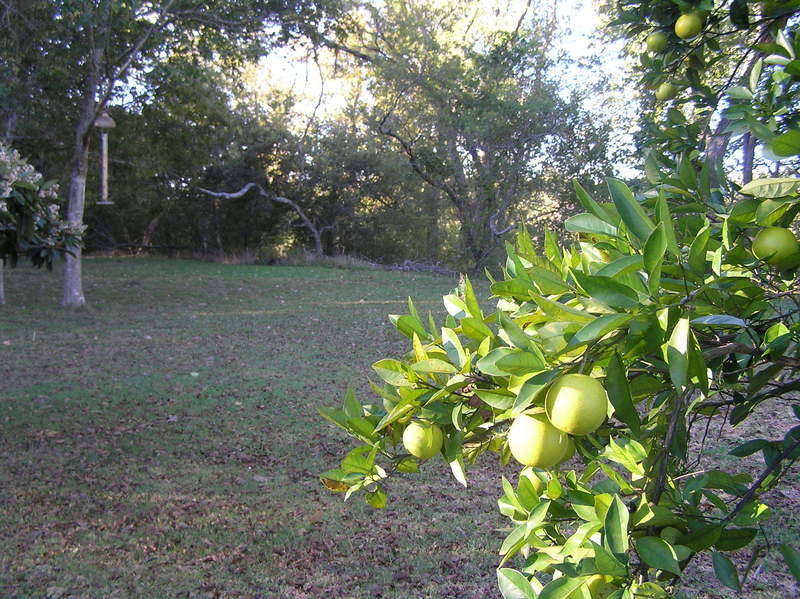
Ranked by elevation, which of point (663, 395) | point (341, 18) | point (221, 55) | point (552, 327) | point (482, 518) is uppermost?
point (341, 18)

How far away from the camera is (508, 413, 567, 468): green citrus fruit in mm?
823

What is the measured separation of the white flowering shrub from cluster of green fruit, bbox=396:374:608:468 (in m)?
3.12

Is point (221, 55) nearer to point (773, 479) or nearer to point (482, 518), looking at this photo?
point (482, 518)

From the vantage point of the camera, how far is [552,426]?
826 mm

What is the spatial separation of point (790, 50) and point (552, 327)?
0.68 meters

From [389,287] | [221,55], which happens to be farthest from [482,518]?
[389,287]

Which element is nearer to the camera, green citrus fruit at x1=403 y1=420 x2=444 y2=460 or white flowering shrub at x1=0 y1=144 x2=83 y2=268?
green citrus fruit at x1=403 y1=420 x2=444 y2=460

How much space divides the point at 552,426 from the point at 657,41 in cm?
151

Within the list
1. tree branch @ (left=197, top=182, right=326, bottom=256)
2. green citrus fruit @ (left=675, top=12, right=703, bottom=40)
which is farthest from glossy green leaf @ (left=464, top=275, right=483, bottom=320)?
tree branch @ (left=197, top=182, right=326, bottom=256)

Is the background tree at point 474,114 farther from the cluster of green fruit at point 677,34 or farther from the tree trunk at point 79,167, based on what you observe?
the cluster of green fruit at point 677,34

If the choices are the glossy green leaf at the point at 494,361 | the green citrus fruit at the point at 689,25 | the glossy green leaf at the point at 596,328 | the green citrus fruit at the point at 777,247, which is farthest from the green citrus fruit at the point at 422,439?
the green citrus fruit at the point at 689,25

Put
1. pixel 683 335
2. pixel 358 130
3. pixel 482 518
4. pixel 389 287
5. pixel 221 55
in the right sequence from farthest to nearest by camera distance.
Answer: pixel 358 130, pixel 389 287, pixel 221 55, pixel 482 518, pixel 683 335

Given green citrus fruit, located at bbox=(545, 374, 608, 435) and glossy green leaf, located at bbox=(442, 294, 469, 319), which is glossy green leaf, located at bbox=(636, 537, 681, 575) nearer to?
green citrus fruit, located at bbox=(545, 374, 608, 435)

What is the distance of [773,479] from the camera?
1.10 metres
